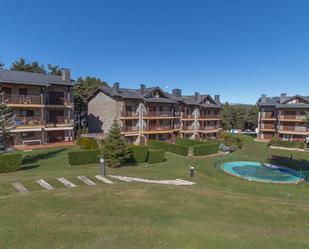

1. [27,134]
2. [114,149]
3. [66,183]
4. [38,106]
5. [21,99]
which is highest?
[21,99]

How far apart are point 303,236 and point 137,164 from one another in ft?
61.6

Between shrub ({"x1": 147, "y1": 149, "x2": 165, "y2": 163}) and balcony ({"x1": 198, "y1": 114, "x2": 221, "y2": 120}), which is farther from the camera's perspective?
balcony ({"x1": 198, "y1": 114, "x2": 221, "y2": 120})

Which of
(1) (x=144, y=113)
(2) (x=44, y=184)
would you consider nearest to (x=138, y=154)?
(2) (x=44, y=184)

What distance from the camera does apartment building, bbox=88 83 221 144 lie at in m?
38.2

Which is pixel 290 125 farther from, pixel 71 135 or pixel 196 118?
pixel 71 135

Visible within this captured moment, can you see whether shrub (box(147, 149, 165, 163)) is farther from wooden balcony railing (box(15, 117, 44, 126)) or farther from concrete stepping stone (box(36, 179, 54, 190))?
wooden balcony railing (box(15, 117, 44, 126))

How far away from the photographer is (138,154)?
83.5ft

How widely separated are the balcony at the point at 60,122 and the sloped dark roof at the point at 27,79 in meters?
5.36

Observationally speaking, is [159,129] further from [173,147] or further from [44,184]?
[44,184]

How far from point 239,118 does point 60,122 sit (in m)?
56.7

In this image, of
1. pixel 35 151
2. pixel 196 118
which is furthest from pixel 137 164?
pixel 196 118

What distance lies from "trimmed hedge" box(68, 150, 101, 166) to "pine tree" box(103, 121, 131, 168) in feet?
4.69

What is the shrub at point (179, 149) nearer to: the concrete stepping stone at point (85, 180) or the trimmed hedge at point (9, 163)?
the concrete stepping stone at point (85, 180)

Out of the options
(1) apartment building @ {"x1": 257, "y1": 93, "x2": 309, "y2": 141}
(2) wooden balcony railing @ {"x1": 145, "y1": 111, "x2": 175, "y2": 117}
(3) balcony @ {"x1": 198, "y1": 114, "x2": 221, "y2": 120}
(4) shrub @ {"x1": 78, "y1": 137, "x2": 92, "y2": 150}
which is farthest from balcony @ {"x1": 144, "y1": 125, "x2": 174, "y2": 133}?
(1) apartment building @ {"x1": 257, "y1": 93, "x2": 309, "y2": 141}
